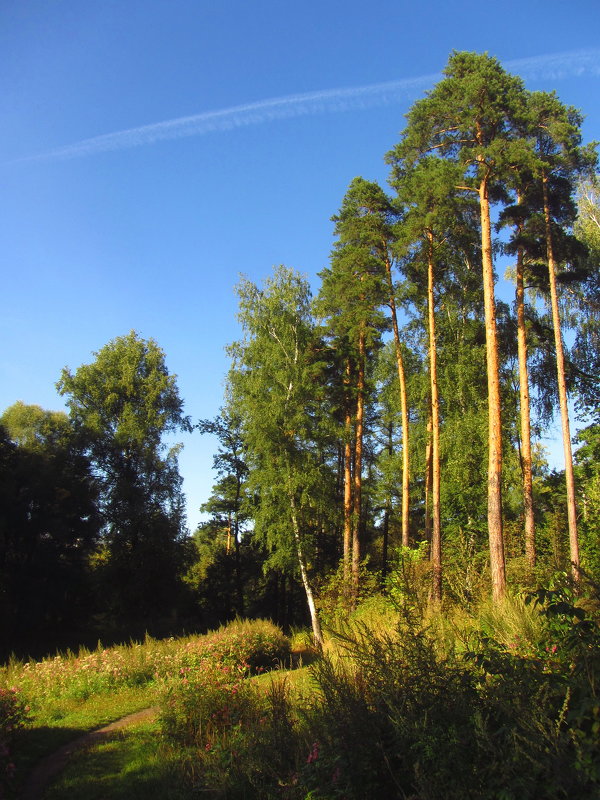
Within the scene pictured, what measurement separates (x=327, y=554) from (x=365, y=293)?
49.6 ft

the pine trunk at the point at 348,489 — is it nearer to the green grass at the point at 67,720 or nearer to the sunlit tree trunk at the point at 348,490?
the sunlit tree trunk at the point at 348,490

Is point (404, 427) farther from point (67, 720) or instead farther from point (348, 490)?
point (67, 720)

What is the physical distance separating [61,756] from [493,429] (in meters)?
11.5

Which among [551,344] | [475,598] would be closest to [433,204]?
[551,344]

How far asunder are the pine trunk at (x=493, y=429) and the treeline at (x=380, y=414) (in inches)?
2.2

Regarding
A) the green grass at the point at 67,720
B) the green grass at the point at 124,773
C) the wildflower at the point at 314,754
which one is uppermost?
the wildflower at the point at 314,754

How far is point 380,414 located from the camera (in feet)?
116

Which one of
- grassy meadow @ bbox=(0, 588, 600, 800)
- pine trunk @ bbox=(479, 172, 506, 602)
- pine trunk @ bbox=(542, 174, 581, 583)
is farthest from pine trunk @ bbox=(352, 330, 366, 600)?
grassy meadow @ bbox=(0, 588, 600, 800)

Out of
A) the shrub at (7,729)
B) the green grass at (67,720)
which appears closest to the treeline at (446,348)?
the green grass at (67,720)

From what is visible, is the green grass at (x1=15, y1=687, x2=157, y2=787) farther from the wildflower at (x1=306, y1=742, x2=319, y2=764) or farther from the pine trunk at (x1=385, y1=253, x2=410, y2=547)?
the pine trunk at (x1=385, y1=253, x2=410, y2=547)

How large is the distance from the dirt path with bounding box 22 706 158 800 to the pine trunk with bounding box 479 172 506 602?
26.1ft

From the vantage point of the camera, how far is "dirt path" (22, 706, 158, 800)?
6.43m

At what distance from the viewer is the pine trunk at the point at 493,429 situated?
1325cm

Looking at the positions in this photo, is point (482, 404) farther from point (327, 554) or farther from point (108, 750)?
point (108, 750)
